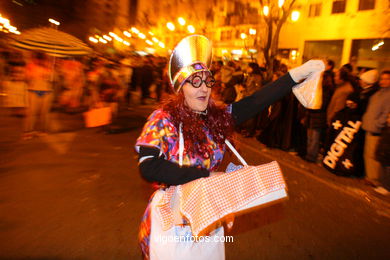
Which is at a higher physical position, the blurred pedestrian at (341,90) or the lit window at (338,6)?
the lit window at (338,6)

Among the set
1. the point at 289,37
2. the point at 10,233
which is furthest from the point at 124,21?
the point at 10,233

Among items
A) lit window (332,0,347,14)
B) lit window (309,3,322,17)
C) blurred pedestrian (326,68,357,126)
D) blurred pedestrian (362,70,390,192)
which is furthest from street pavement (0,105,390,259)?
lit window (309,3,322,17)

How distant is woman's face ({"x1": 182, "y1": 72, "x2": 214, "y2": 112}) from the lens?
68.9 inches

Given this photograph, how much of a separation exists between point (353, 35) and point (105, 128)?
592 inches

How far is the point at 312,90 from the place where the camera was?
70.5 inches

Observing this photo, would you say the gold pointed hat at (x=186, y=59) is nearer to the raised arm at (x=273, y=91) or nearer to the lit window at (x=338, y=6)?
the raised arm at (x=273, y=91)

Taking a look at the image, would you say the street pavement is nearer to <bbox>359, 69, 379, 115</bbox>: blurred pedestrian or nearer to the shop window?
<bbox>359, 69, 379, 115</bbox>: blurred pedestrian

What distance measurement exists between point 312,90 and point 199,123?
67 cm

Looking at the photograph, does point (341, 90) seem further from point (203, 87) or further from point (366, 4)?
point (366, 4)

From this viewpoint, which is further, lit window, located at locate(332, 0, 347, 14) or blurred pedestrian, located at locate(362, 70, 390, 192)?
lit window, located at locate(332, 0, 347, 14)

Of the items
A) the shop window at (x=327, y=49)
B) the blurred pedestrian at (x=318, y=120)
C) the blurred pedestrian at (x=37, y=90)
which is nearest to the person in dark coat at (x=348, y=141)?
the blurred pedestrian at (x=318, y=120)

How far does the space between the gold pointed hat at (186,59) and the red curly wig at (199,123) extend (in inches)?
4.3

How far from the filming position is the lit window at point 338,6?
705 inches

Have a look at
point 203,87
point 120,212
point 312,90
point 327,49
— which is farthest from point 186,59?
point 327,49
